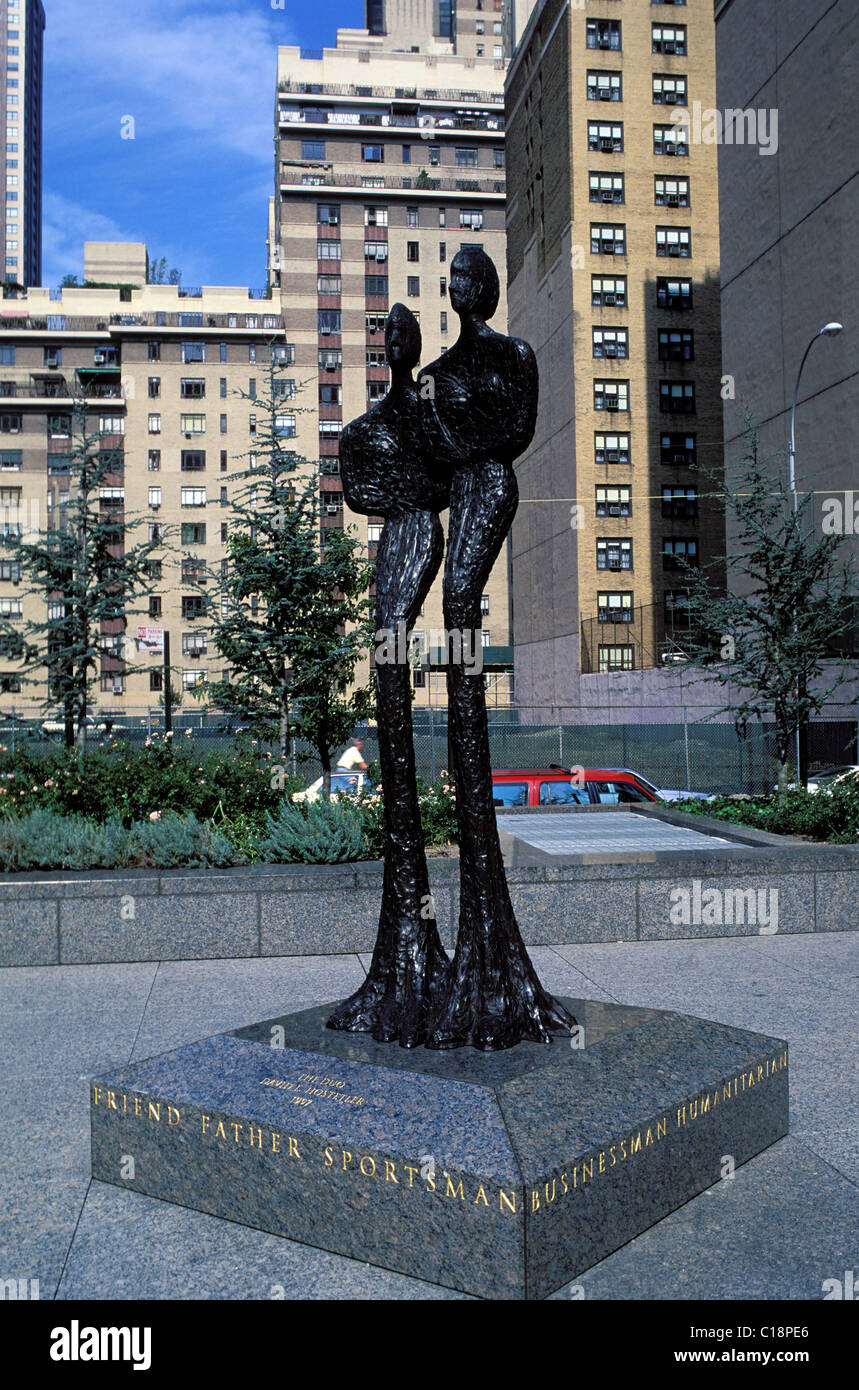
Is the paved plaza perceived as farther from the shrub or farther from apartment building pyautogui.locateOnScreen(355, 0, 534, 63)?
apartment building pyautogui.locateOnScreen(355, 0, 534, 63)

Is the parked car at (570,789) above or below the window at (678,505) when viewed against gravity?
below

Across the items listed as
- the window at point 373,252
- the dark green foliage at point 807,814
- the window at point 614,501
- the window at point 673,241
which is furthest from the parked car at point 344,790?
the window at point 373,252

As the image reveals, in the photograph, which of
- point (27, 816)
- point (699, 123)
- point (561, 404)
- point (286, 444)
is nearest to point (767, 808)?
point (27, 816)

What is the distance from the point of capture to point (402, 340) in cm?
613

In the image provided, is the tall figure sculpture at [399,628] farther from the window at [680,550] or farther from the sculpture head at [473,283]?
the window at [680,550]

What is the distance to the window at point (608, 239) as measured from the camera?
197 feet

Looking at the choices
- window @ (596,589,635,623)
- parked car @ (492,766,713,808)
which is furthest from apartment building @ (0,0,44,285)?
parked car @ (492,766,713,808)

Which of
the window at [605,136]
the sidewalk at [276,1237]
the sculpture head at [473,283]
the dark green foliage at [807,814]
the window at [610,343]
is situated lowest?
the sidewalk at [276,1237]

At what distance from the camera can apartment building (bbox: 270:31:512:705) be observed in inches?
3226

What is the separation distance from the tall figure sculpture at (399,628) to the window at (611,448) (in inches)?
2180

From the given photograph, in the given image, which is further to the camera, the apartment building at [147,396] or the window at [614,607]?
the apartment building at [147,396]

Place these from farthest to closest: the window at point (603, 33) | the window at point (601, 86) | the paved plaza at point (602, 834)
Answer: the window at point (601, 86), the window at point (603, 33), the paved plaza at point (602, 834)

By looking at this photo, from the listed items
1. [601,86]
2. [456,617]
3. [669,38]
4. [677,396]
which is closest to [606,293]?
[677,396]
